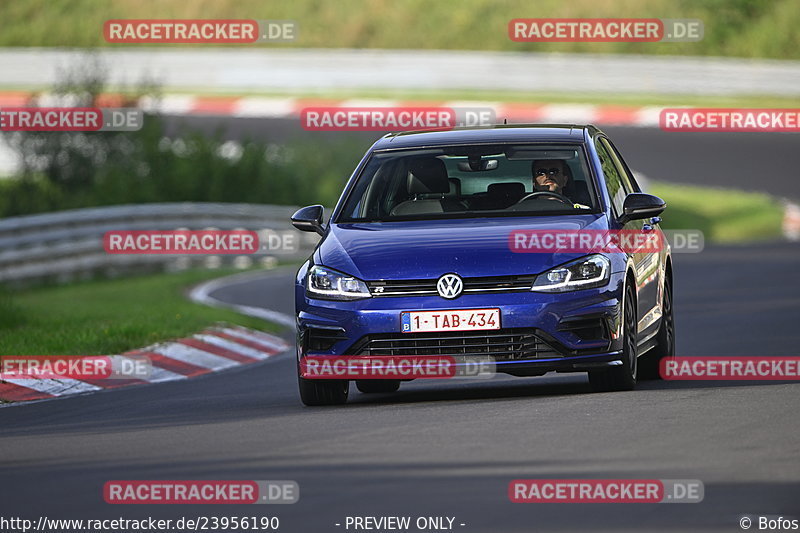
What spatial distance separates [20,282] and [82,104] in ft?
22.9

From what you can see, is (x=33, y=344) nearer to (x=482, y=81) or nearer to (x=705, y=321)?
(x=705, y=321)

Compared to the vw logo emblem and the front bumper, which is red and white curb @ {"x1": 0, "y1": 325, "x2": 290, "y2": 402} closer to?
the front bumper

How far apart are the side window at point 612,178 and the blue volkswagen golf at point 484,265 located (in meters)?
0.03

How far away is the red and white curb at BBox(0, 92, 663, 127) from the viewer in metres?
40.8

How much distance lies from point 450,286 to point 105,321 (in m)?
7.24

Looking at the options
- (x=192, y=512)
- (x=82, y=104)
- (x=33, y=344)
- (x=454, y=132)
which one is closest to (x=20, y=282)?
(x=82, y=104)

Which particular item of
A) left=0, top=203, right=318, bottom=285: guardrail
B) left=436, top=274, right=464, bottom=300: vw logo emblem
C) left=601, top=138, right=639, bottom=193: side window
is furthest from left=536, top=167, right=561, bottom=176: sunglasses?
left=0, top=203, right=318, bottom=285: guardrail

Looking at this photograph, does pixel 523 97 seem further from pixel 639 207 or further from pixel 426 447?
pixel 426 447

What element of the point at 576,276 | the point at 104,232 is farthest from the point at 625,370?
the point at 104,232

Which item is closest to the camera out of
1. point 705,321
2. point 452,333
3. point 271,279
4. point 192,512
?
point 192,512

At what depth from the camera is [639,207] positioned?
11383mm

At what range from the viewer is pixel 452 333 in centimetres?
1055

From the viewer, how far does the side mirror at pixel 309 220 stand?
1169cm

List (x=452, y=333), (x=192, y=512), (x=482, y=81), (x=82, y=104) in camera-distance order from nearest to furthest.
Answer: (x=192, y=512), (x=452, y=333), (x=82, y=104), (x=482, y=81)
